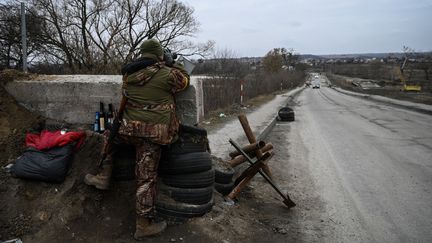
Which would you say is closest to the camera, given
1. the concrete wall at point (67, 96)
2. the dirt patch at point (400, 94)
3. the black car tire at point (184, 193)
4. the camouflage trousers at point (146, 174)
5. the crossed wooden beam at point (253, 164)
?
the camouflage trousers at point (146, 174)

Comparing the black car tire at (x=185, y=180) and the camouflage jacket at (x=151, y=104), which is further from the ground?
the camouflage jacket at (x=151, y=104)

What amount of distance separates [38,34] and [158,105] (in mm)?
20722

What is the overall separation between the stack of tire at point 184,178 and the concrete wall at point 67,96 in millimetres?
1291

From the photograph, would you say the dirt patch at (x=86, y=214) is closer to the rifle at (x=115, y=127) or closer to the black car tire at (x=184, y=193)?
the black car tire at (x=184, y=193)

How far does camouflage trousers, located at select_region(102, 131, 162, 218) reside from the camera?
384 centimetres

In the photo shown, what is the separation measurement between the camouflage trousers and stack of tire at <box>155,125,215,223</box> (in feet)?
Result: 0.94

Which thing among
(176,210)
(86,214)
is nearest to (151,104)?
(176,210)

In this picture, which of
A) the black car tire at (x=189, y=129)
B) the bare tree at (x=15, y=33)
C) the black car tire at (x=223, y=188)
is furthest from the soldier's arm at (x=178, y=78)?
the bare tree at (x=15, y=33)

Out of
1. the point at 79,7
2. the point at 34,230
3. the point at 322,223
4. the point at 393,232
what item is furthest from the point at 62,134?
the point at 79,7

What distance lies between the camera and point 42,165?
4172 mm

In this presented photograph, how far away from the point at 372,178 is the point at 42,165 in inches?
216

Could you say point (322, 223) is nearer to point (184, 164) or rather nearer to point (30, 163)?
point (184, 164)

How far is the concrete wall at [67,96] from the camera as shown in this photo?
16.6 feet

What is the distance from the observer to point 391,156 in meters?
8.48
